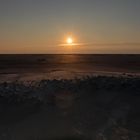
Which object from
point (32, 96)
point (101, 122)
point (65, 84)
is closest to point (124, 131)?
point (101, 122)

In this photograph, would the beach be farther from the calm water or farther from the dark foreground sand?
the calm water

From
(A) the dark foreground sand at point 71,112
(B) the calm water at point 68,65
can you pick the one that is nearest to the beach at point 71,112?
(A) the dark foreground sand at point 71,112

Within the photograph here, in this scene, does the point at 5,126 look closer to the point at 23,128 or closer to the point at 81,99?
the point at 23,128

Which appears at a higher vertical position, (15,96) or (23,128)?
(15,96)

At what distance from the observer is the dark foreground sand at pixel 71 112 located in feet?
28.2

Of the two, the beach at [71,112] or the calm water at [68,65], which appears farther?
the calm water at [68,65]

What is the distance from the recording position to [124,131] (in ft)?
29.2

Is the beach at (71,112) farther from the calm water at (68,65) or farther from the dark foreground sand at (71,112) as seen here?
the calm water at (68,65)

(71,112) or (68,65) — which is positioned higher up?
(68,65)

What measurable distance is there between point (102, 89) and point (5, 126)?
632 centimetres

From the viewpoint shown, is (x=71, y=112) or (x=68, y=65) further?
(x=68, y=65)

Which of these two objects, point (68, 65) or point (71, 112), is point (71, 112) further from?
point (68, 65)

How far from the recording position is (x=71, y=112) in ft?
34.4

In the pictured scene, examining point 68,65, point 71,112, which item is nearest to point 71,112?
point 71,112
